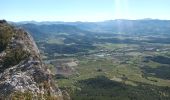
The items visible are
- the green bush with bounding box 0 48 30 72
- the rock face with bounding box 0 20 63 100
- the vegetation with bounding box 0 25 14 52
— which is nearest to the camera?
the rock face with bounding box 0 20 63 100

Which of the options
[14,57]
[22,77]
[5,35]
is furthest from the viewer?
[5,35]

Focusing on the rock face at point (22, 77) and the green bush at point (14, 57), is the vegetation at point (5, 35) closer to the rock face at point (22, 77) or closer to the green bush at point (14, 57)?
the rock face at point (22, 77)

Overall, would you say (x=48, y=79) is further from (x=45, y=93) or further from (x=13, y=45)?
(x=13, y=45)

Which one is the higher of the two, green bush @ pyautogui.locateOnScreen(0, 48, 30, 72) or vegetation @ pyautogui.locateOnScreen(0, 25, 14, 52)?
vegetation @ pyautogui.locateOnScreen(0, 25, 14, 52)

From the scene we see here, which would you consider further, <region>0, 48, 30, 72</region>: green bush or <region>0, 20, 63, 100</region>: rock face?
<region>0, 48, 30, 72</region>: green bush

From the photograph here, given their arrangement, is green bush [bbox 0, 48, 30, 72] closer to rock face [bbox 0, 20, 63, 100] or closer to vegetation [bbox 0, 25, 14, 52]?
rock face [bbox 0, 20, 63, 100]

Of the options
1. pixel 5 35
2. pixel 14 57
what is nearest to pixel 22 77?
pixel 14 57

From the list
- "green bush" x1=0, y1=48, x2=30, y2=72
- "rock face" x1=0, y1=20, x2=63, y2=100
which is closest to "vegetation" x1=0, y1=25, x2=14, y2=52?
"rock face" x1=0, y1=20, x2=63, y2=100

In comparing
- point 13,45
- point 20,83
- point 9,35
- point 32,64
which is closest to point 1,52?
point 13,45

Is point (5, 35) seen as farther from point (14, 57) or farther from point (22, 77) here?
point (22, 77)

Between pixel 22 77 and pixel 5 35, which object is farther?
pixel 5 35

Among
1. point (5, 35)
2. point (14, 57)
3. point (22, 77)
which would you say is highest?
point (5, 35)

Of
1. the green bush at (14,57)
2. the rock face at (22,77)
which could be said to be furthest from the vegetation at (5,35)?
the green bush at (14,57)
